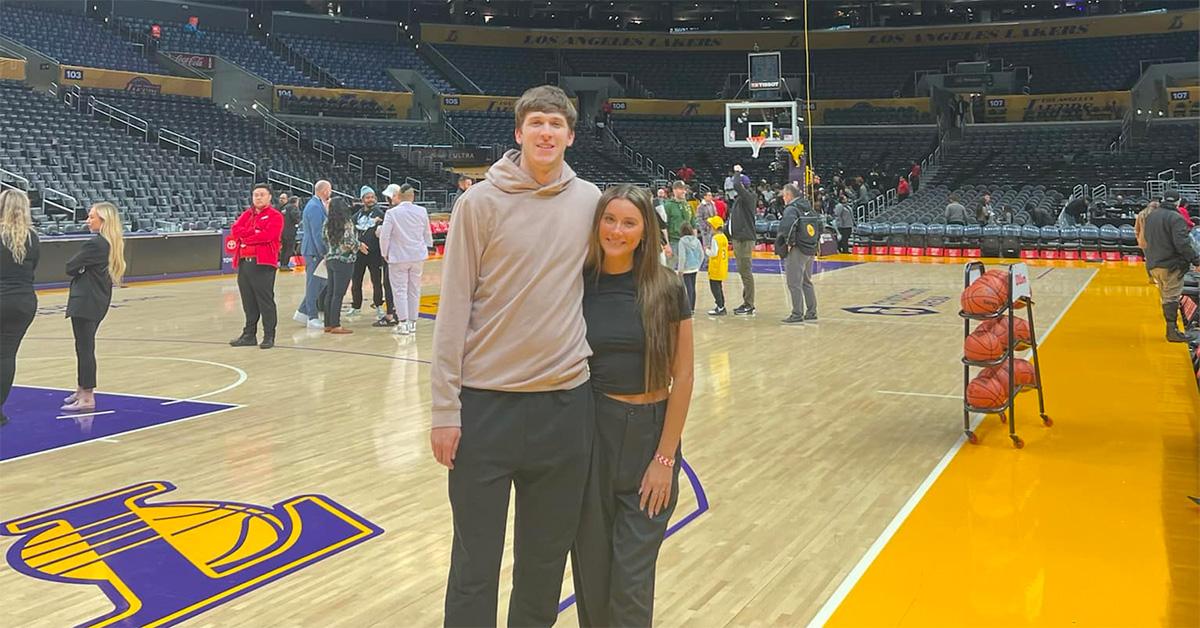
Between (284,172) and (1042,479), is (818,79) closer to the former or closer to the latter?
(284,172)

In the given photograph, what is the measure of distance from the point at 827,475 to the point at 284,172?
24.5m

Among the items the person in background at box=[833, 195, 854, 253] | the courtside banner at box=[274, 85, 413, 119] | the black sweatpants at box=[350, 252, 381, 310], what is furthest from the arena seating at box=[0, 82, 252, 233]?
the person in background at box=[833, 195, 854, 253]

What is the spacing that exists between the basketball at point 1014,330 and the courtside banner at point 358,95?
2901 cm

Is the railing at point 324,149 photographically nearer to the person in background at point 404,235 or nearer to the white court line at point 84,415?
the person in background at point 404,235

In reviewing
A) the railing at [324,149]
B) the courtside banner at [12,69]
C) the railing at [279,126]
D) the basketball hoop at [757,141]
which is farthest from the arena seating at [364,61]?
the basketball hoop at [757,141]

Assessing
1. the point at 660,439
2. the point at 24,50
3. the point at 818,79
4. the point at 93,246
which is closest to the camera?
the point at 660,439

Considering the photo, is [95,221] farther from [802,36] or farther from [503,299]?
[802,36]

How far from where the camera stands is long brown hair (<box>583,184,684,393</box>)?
8.30 ft

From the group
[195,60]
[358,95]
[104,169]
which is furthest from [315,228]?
[358,95]

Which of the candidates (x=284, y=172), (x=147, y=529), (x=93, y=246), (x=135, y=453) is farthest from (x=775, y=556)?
(x=284, y=172)

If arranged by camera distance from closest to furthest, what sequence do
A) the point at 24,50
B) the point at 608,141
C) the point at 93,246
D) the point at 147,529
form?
the point at 147,529 < the point at 93,246 < the point at 24,50 < the point at 608,141

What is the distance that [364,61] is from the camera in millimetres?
35938

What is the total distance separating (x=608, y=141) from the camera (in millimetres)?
36156

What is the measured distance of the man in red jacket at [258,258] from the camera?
905cm
